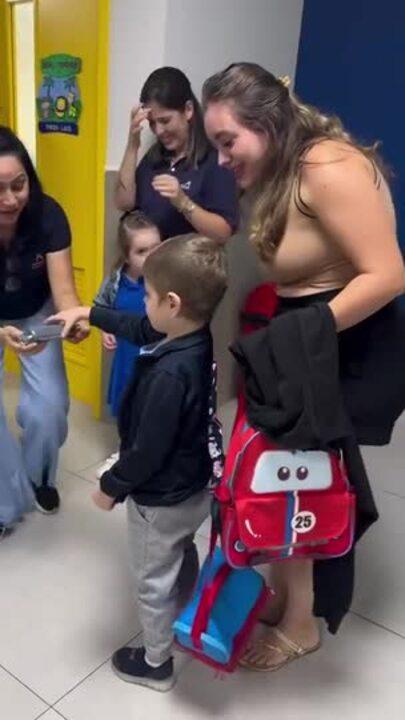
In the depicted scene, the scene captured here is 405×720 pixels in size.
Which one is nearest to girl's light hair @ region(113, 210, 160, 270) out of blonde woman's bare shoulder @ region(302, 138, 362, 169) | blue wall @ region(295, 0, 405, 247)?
blonde woman's bare shoulder @ region(302, 138, 362, 169)

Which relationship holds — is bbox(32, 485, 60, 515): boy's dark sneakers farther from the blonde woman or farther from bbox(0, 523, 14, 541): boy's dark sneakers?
the blonde woman

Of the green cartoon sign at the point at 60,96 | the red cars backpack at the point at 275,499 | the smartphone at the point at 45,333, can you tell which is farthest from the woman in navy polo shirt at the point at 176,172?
the red cars backpack at the point at 275,499

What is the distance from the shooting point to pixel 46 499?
6.55 ft

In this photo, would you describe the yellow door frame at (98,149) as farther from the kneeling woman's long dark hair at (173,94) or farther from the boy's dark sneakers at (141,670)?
the boy's dark sneakers at (141,670)

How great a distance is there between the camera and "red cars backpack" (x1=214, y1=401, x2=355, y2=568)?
45.8 inches

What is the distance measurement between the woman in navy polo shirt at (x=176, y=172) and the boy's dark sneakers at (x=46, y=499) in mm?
919

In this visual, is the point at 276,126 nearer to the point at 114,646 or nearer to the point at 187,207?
the point at 187,207

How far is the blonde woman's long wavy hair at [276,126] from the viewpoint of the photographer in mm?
1145

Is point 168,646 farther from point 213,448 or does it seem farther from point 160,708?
point 213,448

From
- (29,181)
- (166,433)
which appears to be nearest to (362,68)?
(29,181)

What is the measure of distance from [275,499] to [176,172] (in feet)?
4.16

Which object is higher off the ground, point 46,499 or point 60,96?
point 60,96

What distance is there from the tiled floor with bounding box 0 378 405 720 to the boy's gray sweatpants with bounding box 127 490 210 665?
5.9 inches

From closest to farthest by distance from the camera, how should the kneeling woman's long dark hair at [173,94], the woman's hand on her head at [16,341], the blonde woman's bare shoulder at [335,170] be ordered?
the blonde woman's bare shoulder at [335,170] → the woman's hand on her head at [16,341] → the kneeling woman's long dark hair at [173,94]
